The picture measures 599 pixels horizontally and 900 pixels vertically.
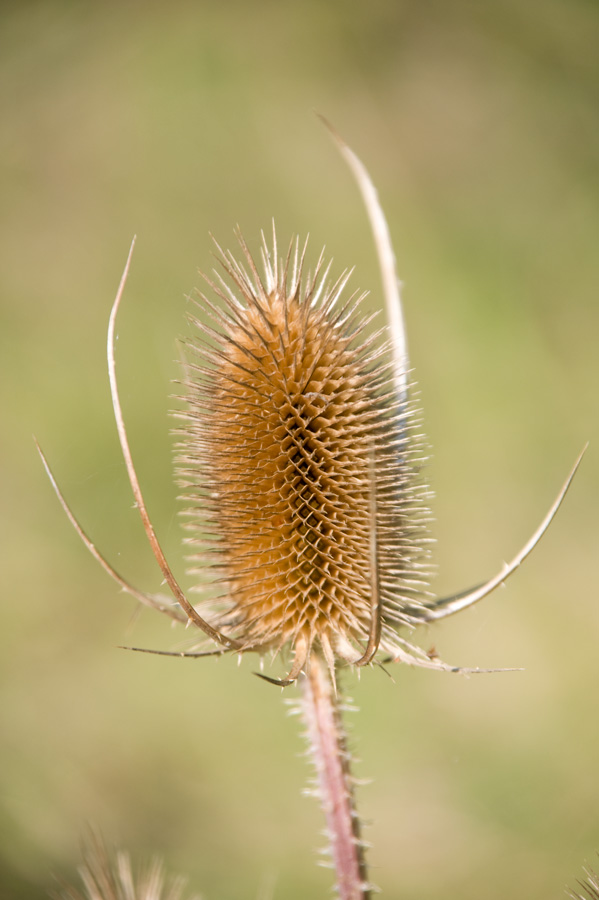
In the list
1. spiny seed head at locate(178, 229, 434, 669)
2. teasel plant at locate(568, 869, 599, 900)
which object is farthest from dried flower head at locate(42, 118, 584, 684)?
teasel plant at locate(568, 869, 599, 900)

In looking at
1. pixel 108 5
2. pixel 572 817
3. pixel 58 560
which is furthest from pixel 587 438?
pixel 108 5

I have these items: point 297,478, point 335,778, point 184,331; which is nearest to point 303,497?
point 297,478

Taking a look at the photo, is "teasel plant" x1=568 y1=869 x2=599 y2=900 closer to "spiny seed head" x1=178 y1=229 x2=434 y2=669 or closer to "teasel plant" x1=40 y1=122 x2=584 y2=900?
"teasel plant" x1=40 y1=122 x2=584 y2=900

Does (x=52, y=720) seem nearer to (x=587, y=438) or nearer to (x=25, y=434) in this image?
(x=25, y=434)

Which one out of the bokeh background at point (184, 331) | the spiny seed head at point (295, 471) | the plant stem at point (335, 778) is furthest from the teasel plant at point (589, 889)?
the bokeh background at point (184, 331)

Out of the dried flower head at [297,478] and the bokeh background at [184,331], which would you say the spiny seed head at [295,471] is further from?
the bokeh background at [184,331]
